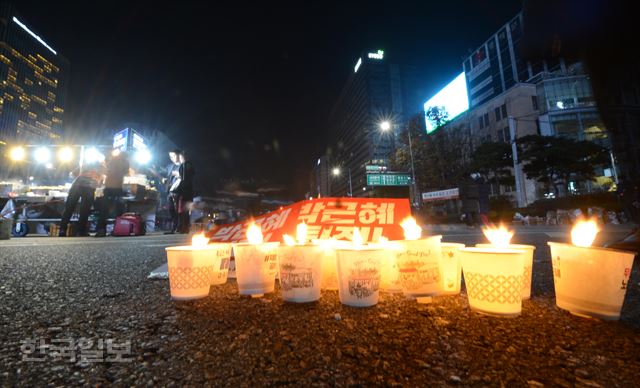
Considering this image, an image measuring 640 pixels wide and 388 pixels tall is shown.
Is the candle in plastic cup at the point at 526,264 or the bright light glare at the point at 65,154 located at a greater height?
the bright light glare at the point at 65,154

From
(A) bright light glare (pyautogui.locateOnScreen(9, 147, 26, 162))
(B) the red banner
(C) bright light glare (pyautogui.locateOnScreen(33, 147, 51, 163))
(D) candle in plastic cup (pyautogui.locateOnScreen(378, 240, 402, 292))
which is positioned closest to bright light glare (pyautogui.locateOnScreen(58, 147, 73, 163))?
(C) bright light glare (pyautogui.locateOnScreen(33, 147, 51, 163))

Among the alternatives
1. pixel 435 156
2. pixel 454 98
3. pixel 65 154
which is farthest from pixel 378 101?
pixel 65 154

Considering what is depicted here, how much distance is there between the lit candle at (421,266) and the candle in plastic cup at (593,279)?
55 centimetres

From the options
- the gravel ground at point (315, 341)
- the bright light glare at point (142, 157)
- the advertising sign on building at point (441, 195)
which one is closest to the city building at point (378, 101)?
the advertising sign on building at point (441, 195)

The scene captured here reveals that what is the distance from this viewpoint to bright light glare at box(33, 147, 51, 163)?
21.6 metres

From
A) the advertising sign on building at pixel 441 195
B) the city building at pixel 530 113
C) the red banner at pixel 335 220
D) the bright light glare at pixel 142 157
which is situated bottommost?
the red banner at pixel 335 220

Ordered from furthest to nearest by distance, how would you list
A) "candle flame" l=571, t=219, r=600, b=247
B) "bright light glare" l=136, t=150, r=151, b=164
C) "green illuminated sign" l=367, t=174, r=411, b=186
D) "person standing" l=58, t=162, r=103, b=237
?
1. "green illuminated sign" l=367, t=174, r=411, b=186
2. "bright light glare" l=136, t=150, r=151, b=164
3. "person standing" l=58, t=162, r=103, b=237
4. "candle flame" l=571, t=219, r=600, b=247

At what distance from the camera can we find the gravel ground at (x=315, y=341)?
2.65 ft

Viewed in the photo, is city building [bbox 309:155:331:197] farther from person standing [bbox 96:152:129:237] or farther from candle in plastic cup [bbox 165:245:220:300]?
candle in plastic cup [bbox 165:245:220:300]

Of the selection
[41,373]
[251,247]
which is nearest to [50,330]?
[41,373]

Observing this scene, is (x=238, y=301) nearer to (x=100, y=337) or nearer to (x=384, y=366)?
(x=100, y=337)

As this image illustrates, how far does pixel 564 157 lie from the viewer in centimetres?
2819

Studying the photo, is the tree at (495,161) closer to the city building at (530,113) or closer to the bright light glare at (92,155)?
the city building at (530,113)

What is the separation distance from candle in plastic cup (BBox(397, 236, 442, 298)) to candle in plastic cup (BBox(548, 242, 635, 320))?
1.79 feet
